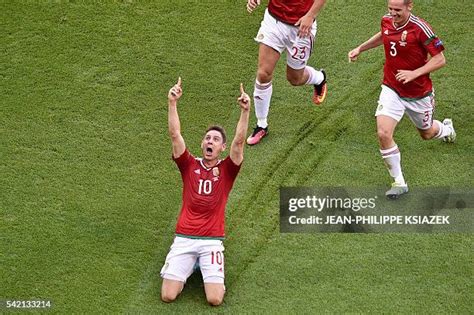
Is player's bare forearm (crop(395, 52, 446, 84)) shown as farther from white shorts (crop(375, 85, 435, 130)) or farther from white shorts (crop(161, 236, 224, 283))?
white shorts (crop(161, 236, 224, 283))

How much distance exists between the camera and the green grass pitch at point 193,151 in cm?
925

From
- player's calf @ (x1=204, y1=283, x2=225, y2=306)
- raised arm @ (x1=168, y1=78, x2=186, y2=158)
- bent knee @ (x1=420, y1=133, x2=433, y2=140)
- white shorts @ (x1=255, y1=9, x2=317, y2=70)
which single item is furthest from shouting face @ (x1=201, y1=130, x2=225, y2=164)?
bent knee @ (x1=420, y1=133, x2=433, y2=140)

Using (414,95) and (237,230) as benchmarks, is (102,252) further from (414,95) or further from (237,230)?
(414,95)

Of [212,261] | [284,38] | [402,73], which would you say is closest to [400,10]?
[402,73]

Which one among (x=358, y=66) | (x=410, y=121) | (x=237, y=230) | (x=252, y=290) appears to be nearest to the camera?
(x=252, y=290)

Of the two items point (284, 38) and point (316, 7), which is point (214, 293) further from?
point (316, 7)

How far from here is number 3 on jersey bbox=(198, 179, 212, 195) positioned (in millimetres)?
9391

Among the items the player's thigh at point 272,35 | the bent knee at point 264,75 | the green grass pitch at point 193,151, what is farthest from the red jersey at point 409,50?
the bent knee at point 264,75

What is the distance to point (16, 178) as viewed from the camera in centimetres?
1047

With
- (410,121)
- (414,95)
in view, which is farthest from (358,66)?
(414,95)

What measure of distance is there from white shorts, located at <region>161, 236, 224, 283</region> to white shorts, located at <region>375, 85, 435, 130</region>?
2234 mm

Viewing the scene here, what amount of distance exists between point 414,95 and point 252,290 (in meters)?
2.63

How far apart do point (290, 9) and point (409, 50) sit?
135 cm

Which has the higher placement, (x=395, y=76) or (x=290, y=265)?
(x=395, y=76)
